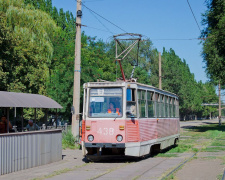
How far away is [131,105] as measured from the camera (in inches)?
597

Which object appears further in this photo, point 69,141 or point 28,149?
point 69,141

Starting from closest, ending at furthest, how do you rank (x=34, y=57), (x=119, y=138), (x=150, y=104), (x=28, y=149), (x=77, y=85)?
1. (x=28, y=149)
2. (x=119, y=138)
3. (x=150, y=104)
4. (x=77, y=85)
5. (x=34, y=57)

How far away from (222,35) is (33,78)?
→ 17.8 meters

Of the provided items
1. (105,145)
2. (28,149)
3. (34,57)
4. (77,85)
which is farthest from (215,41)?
(28,149)

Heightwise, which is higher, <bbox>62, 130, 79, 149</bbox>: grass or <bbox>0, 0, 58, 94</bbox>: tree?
<bbox>0, 0, 58, 94</bbox>: tree

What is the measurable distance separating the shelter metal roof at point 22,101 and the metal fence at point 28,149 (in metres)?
1.16

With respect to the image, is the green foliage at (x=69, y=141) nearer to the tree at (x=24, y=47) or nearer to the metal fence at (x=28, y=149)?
the metal fence at (x=28, y=149)

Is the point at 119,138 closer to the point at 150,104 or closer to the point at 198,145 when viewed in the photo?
the point at 150,104

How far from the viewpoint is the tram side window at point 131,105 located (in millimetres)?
15016

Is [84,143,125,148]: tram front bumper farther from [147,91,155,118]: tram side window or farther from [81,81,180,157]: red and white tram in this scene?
[147,91,155,118]: tram side window

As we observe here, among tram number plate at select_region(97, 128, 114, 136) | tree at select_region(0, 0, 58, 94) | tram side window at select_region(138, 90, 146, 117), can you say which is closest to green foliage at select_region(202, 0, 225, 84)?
tree at select_region(0, 0, 58, 94)

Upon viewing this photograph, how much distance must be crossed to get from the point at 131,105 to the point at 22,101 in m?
3.98

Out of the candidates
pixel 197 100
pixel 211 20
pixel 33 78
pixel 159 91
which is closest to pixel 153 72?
pixel 197 100

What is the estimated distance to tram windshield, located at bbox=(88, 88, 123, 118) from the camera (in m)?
15.0
